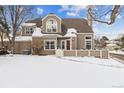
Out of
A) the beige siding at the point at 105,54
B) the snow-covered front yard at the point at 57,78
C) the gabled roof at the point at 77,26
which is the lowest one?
the snow-covered front yard at the point at 57,78

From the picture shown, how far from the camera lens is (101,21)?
916 centimetres

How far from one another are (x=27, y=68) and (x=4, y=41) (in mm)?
3756

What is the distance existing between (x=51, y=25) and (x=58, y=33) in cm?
58

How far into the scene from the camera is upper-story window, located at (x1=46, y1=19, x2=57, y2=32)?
14.0m

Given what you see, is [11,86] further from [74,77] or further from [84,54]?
[84,54]

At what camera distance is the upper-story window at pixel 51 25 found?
14.0 m

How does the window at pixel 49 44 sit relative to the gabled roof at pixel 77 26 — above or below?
below

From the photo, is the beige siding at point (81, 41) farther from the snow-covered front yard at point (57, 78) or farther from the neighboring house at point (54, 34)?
the snow-covered front yard at point (57, 78)

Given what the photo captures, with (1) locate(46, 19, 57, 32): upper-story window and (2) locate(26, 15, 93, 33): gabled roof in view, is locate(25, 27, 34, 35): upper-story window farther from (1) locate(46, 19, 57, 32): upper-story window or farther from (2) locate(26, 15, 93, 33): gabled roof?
(1) locate(46, 19, 57, 32): upper-story window

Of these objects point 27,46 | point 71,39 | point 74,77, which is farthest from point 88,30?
point 74,77

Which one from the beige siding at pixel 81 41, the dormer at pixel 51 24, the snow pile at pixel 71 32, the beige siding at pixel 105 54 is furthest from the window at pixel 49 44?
the beige siding at pixel 105 54

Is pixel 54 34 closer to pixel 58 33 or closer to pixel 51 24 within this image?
pixel 58 33

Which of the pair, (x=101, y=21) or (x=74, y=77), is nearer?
(x=74, y=77)

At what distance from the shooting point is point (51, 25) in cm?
1429
